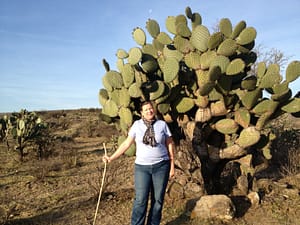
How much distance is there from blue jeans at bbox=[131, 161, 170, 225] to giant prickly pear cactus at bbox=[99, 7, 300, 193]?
1421mm

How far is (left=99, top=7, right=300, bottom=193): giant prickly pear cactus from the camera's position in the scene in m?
4.87

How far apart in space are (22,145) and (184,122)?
21.8ft

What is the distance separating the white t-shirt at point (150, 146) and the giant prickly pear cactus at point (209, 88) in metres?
1.11

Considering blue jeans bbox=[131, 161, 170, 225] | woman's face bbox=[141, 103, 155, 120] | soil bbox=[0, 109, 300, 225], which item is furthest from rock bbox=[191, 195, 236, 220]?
woman's face bbox=[141, 103, 155, 120]

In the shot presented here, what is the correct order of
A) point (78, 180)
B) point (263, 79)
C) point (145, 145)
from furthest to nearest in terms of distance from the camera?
1. point (78, 180)
2. point (263, 79)
3. point (145, 145)

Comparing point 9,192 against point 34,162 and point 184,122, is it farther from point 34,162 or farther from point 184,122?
point 184,122

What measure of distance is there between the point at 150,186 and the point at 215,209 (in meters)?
1.30

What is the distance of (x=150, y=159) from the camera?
375 centimetres

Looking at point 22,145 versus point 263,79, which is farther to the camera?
point 22,145

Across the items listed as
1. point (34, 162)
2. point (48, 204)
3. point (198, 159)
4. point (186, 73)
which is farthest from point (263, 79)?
point (34, 162)

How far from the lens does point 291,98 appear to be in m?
5.16

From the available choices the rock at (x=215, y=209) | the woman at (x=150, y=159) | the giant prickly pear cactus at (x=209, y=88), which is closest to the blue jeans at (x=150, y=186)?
the woman at (x=150, y=159)

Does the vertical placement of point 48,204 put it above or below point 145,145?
below

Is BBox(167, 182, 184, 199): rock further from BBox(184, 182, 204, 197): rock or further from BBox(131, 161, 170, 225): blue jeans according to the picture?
BBox(131, 161, 170, 225): blue jeans
